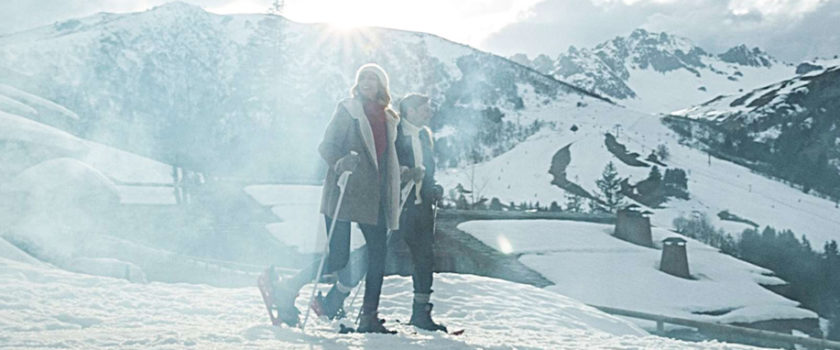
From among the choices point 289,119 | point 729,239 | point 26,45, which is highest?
point 26,45

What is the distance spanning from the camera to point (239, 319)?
17.4ft

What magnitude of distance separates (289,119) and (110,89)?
3748 centimetres

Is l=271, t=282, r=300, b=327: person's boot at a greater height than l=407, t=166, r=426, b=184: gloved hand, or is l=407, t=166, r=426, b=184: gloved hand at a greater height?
l=407, t=166, r=426, b=184: gloved hand

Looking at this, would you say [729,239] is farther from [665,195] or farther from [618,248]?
[618,248]

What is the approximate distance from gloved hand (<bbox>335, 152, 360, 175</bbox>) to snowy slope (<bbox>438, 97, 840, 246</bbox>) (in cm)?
7881

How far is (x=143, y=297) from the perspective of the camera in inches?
243

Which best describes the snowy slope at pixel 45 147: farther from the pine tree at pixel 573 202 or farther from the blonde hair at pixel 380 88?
the pine tree at pixel 573 202

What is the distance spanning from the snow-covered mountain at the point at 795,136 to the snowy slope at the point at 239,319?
153 meters

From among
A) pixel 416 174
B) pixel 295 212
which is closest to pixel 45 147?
pixel 416 174

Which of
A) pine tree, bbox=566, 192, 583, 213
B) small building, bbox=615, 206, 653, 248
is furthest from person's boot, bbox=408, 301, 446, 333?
pine tree, bbox=566, 192, 583, 213

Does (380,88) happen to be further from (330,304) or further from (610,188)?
(610,188)

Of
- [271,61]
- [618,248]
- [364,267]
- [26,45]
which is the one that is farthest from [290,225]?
[26,45]

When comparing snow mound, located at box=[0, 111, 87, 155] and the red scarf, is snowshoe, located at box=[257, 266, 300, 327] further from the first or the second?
snow mound, located at box=[0, 111, 87, 155]

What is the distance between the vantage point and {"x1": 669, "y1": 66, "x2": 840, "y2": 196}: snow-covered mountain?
490ft
